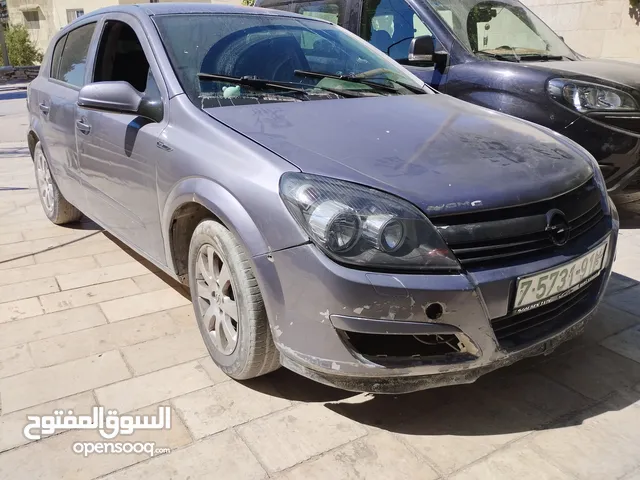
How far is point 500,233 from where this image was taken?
2.08 m

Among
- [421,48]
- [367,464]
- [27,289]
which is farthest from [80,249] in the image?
[367,464]

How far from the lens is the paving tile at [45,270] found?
3896mm

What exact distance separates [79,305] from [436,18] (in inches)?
142

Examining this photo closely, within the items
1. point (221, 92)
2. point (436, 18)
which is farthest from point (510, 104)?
point (221, 92)

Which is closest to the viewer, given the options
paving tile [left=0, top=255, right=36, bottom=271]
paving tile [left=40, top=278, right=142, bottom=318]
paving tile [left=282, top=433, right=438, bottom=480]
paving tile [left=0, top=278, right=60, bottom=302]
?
paving tile [left=282, top=433, right=438, bottom=480]

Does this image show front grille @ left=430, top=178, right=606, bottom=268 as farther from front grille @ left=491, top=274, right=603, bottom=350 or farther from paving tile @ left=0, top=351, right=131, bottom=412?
paving tile @ left=0, top=351, right=131, bottom=412

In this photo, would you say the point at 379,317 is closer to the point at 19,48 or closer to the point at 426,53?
the point at 426,53

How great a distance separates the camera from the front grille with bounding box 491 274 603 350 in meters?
2.14

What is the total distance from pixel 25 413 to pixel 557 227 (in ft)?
7.40

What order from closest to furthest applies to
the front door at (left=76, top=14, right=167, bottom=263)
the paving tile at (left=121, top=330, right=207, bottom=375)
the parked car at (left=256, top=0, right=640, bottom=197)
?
1. the paving tile at (left=121, top=330, right=207, bottom=375)
2. the front door at (left=76, top=14, right=167, bottom=263)
3. the parked car at (left=256, top=0, right=640, bottom=197)

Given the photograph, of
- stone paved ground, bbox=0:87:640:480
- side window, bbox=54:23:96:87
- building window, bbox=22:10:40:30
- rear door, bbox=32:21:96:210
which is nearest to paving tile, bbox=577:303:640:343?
stone paved ground, bbox=0:87:640:480

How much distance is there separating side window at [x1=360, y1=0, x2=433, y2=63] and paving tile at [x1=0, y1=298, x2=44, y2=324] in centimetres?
350

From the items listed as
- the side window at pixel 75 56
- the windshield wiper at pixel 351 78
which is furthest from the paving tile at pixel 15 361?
the windshield wiper at pixel 351 78

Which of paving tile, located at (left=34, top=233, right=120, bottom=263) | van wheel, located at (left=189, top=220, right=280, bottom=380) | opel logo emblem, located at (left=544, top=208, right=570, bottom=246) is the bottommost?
paving tile, located at (left=34, top=233, right=120, bottom=263)
